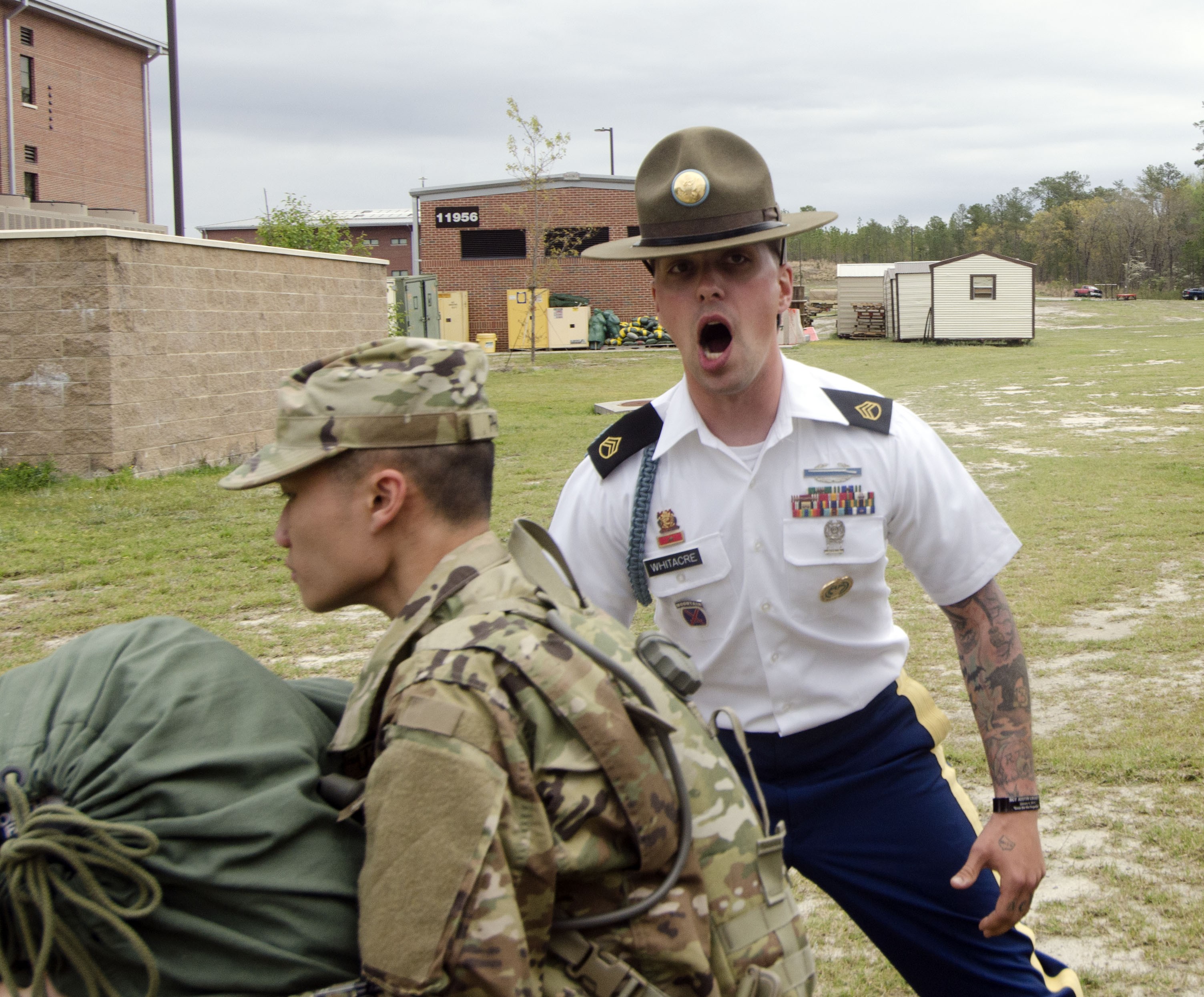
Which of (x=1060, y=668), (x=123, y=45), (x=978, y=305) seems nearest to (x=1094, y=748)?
(x=1060, y=668)

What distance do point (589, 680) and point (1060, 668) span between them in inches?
206

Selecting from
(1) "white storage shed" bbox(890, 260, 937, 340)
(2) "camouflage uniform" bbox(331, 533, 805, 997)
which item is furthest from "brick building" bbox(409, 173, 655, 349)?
(2) "camouflage uniform" bbox(331, 533, 805, 997)

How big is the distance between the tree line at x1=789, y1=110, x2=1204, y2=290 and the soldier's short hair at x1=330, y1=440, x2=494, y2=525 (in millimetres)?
88086

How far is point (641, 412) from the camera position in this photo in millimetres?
2846

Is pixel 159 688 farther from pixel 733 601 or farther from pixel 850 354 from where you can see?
pixel 850 354

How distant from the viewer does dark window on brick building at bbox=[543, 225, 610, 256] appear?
39781 millimetres

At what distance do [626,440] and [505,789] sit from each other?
4.82 feet

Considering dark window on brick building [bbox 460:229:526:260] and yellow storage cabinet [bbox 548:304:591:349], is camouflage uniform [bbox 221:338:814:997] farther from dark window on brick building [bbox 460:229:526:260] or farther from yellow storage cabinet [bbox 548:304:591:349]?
dark window on brick building [bbox 460:229:526:260]

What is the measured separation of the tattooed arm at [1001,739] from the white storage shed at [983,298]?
1377 inches

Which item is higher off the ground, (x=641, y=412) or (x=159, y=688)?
(x=641, y=412)

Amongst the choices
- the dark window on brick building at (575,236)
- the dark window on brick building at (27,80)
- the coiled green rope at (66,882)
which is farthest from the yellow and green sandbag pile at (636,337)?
the coiled green rope at (66,882)

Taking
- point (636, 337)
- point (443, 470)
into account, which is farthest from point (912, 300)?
point (443, 470)

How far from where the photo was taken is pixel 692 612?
2717 millimetres

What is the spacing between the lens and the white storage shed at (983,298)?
35500 millimetres
